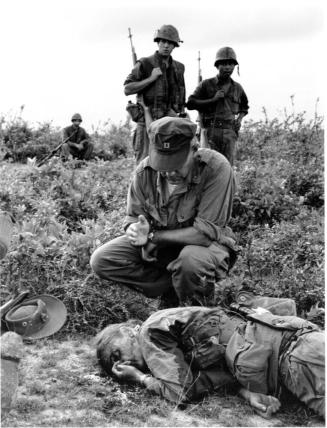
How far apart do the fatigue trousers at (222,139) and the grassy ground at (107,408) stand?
5.10 meters

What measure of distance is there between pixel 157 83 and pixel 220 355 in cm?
Answer: 511

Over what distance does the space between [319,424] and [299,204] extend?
436 centimetres

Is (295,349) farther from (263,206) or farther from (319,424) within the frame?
(263,206)

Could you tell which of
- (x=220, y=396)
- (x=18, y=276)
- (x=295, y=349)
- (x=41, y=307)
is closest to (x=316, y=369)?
(x=295, y=349)

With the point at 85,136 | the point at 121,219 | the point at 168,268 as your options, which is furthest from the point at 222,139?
the point at 85,136

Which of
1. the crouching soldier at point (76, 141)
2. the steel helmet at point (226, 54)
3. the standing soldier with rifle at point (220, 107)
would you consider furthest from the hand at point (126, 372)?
the crouching soldier at point (76, 141)

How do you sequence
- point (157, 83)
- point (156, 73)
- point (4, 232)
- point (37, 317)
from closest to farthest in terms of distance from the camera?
1. point (4, 232)
2. point (37, 317)
3. point (156, 73)
4. point (157, 83)

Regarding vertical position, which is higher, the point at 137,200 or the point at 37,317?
the point at 137,200

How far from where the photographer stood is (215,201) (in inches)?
175

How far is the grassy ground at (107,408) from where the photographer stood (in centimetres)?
337

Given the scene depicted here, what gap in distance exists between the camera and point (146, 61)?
322 inches

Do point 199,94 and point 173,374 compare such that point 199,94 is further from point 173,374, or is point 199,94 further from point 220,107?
point 173,374

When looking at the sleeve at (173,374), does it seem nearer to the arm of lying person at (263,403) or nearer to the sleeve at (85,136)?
the arm of lying person at (263,403)

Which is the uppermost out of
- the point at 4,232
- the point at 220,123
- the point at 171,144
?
the point at 220,123
